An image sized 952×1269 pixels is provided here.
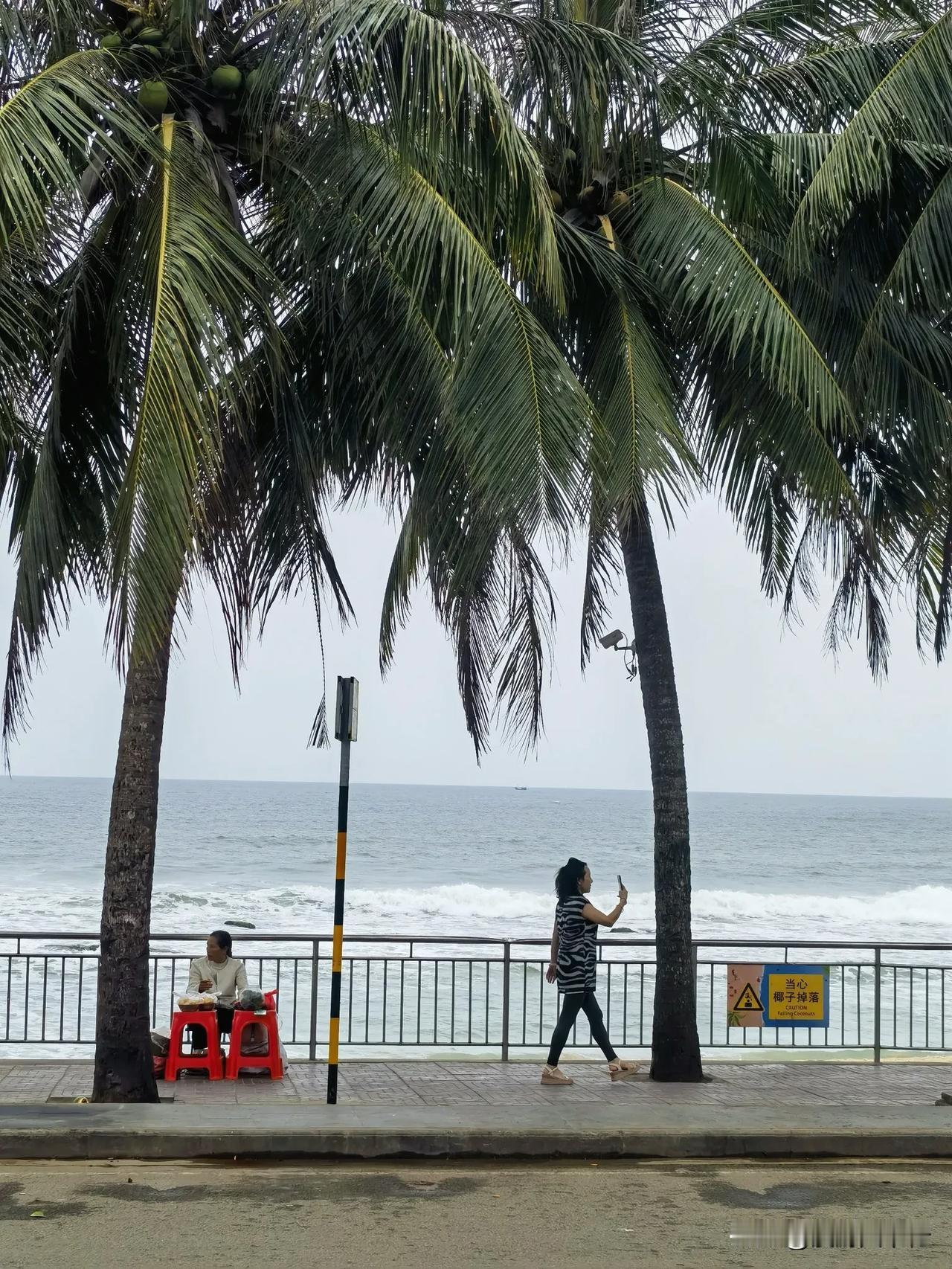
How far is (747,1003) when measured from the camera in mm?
13047

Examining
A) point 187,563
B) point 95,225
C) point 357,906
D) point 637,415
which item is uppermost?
point 95,225

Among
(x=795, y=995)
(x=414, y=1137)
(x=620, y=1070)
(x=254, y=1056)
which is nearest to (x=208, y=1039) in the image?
(x=254, y=1056)

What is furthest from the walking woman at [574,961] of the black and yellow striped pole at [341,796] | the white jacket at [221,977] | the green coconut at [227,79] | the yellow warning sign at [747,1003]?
the green coconut at [227,79]

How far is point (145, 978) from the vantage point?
10.4 meters

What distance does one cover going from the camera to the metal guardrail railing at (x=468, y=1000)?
45.0ft

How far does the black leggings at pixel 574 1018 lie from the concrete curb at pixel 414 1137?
72.2 inches

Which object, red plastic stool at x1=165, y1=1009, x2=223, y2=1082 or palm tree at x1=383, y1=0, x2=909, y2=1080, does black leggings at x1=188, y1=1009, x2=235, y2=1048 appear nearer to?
red plastic stool at x1=165, y1=1009, x2=223, y2=1082

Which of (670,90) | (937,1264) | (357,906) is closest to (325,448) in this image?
(670,90)

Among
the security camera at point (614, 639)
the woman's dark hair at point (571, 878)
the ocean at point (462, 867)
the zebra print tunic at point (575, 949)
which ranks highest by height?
the security camera at point (614, 639)

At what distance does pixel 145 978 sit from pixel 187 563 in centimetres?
316

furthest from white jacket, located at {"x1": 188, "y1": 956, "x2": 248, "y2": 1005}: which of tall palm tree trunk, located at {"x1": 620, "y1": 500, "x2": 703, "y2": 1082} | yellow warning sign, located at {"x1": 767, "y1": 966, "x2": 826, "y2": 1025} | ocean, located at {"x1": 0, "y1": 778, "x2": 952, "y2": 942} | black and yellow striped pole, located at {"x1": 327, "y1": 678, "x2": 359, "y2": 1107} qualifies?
ocean, located at {"x1": 0, "y1": 778, "x2": 952, "y2": 942}

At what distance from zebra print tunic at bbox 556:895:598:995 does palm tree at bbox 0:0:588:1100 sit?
3528mm

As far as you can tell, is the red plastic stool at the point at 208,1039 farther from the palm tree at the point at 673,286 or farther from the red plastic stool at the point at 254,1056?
the palm tree at the point at 673,286

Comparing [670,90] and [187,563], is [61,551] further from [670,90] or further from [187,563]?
[670,90]
